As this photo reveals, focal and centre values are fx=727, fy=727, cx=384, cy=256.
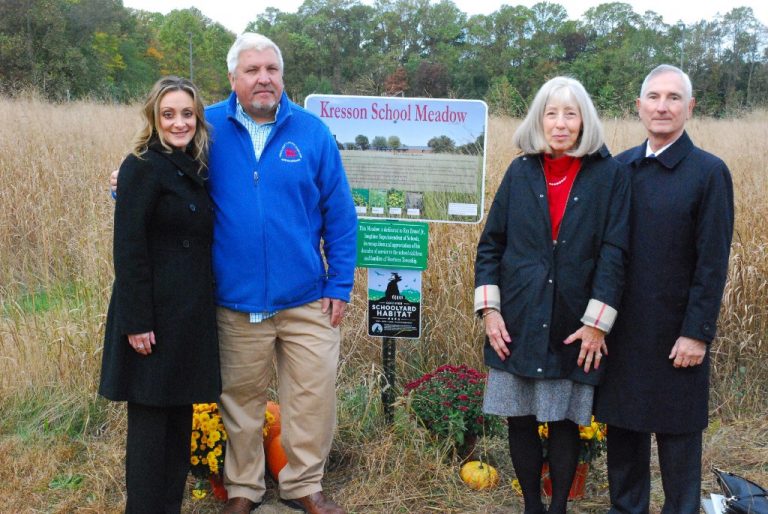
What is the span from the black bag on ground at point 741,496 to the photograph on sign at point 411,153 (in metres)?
1.66

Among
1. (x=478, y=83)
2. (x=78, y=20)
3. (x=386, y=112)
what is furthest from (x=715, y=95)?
(x=78, y=20)

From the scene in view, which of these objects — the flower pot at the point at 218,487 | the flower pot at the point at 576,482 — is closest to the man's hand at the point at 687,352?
the flower pot at the point at 576,482

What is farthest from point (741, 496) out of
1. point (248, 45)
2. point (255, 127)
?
point (248, 45)

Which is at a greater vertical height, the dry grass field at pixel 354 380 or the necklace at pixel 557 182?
the necklace at pixel 557 182

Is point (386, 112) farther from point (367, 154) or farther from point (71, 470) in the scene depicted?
point (71, 470)

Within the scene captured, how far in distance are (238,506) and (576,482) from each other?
1557mm

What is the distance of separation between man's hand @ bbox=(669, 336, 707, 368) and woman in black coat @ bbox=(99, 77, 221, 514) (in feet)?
5.80

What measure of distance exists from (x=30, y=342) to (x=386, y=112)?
2.64 meters

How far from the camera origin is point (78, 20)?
1325 inches

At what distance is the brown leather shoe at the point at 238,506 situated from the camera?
3248 millimetres

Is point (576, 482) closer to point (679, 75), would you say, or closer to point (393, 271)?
point (393, 271)

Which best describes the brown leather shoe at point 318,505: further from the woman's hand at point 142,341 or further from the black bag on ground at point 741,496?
the black bag on ground at point 741,496

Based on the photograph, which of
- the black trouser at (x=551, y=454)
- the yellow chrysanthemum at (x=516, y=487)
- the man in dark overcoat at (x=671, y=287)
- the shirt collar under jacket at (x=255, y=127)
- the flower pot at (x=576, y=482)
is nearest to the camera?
the man in dark overcoat at (x=671, y=287)

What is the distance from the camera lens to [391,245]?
3.75 m
